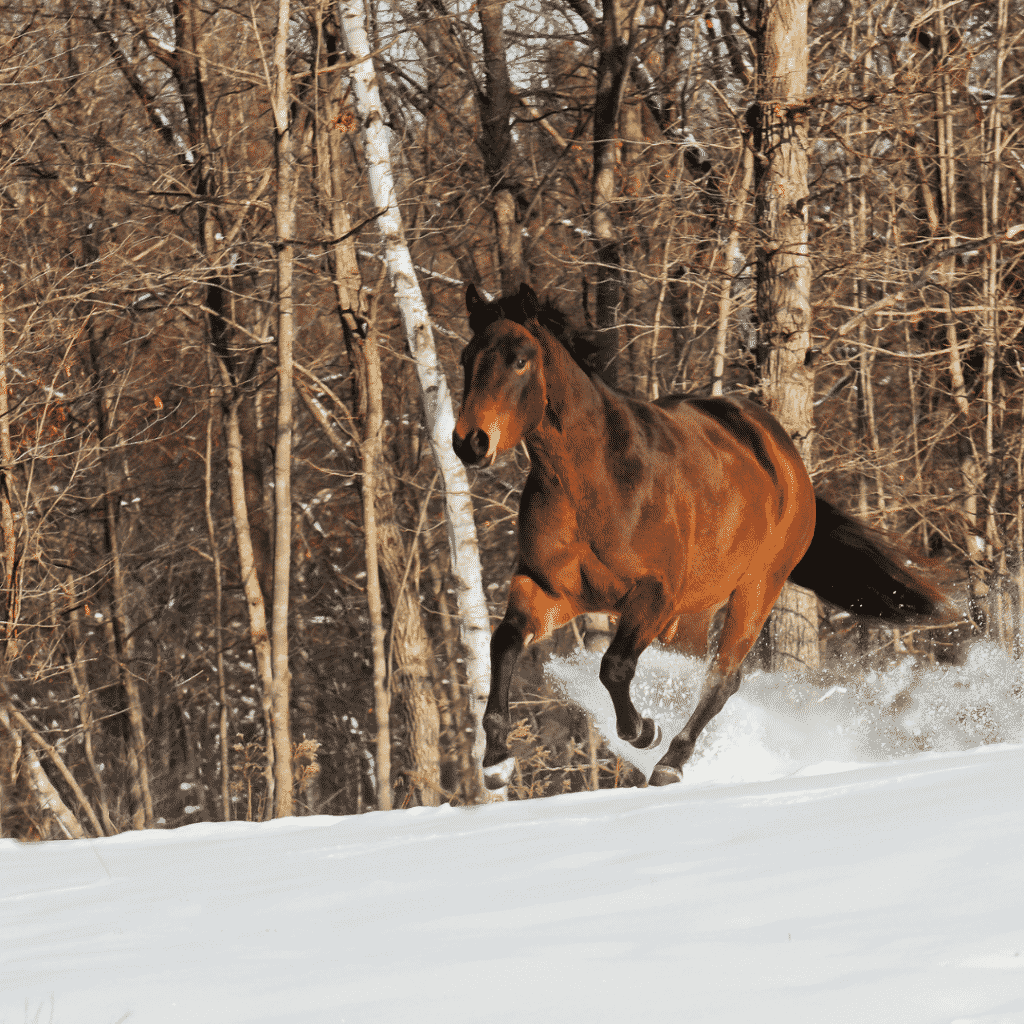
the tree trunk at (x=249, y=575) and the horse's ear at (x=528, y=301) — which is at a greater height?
the horse's ear at (x=528, y=301)

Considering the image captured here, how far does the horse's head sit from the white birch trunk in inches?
143

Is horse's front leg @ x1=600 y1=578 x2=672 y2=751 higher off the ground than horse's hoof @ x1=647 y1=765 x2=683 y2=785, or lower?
higher

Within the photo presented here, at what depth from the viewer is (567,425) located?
13.1 ft

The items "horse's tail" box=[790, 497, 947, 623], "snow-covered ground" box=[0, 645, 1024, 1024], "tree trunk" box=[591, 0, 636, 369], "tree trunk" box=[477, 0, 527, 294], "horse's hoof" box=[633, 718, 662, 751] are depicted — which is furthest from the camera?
"tree trunk" box=[477, 0, 527, 294]

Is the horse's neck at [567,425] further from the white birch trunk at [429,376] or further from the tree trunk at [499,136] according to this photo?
the tree trunk at [499,136]

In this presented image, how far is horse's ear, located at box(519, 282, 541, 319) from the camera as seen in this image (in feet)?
12.8

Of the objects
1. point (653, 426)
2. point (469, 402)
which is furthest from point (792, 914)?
point (653, 426)

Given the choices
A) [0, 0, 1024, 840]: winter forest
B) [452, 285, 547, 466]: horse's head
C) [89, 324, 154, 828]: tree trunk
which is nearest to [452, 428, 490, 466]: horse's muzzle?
[452, 285, 547, 466]: horse's head

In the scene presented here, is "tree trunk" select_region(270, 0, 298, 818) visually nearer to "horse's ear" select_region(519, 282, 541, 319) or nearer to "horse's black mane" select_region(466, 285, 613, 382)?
"horse's black mane" select_region(466, 285, 613, 382)

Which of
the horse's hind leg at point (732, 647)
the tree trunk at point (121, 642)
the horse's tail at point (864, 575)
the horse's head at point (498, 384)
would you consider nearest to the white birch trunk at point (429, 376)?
the horse's tail at point (864, 575)

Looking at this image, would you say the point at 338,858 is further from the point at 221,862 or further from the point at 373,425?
the point at 373,425

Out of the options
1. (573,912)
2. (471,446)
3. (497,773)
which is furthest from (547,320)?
(573,912)

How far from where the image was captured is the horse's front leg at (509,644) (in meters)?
3.95

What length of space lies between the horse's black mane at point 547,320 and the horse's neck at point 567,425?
7 centimetres
